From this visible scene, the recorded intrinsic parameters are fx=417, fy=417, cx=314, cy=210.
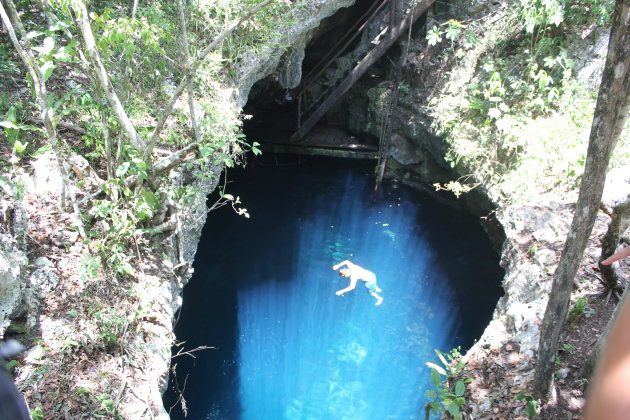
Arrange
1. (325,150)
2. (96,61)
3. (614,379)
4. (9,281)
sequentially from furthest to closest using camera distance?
(325,150) → (96,61) → (9,281) → (614,379)

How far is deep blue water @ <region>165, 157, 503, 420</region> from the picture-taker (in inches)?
218

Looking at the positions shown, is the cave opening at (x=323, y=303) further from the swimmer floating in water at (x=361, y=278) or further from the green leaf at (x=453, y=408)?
the green leaf at (x=453, y=408)

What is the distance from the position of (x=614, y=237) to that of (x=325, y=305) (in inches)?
165

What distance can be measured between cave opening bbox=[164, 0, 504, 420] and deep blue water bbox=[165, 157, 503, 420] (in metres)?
0.02

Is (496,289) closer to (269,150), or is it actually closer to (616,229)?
(616,229)

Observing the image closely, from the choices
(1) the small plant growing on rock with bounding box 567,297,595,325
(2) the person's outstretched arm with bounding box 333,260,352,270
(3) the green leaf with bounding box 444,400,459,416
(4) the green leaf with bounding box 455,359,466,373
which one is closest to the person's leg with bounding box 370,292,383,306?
(2) the person's outstretched arm with bounding box 333,260,352,270

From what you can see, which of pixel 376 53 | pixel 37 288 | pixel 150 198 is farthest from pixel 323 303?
pixel 376 53

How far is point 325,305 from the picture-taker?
6676 millimetres

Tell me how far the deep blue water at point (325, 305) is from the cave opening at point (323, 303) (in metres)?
0.02

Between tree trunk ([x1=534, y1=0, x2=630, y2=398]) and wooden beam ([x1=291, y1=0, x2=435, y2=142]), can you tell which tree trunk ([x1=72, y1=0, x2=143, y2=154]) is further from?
wooden beam ([x1=291, y1=0, x2=435, y2=142])

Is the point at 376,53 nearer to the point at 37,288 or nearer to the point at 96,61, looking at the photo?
the point at 96,61

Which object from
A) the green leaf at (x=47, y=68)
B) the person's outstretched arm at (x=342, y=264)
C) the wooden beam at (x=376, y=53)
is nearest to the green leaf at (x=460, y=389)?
the person's outstretched arm at (x=342, y=264)

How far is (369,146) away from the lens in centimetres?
996

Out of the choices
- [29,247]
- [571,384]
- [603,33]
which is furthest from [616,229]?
[29,247]
